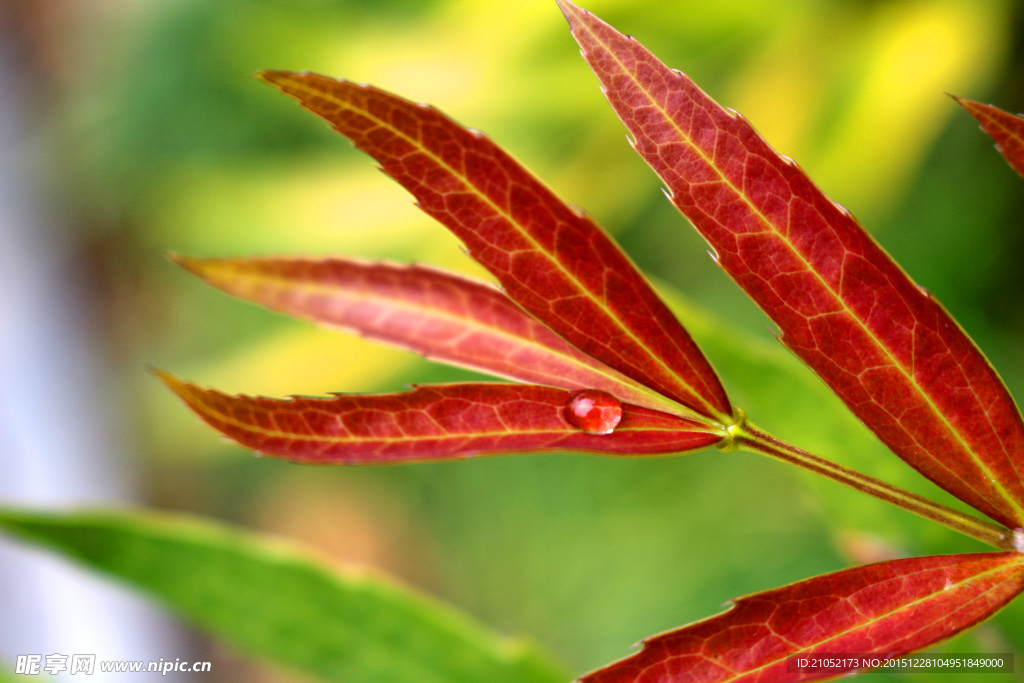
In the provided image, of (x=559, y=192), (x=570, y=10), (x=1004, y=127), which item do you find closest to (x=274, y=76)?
(x=570, y=10)

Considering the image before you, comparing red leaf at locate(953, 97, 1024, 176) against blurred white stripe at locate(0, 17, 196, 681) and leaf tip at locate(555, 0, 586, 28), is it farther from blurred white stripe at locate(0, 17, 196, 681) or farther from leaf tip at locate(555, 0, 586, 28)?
blurred white stripe at locate(0, 17, 196, 681)

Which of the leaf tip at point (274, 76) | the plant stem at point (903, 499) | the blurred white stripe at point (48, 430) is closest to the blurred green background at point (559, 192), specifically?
the blurred white stripe at point (48, 430)

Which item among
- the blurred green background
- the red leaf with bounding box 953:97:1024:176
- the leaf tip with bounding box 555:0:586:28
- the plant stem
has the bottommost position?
the plant stem

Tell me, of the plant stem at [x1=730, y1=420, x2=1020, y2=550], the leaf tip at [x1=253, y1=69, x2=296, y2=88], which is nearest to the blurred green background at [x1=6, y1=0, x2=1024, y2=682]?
the plant stem at [x1=730, y1=420, x2=1020, y2=550]

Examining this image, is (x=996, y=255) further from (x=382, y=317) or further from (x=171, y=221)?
(x=171, y=221)

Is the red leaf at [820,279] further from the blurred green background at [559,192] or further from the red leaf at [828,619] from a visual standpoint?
the blurred green background at [559,192]

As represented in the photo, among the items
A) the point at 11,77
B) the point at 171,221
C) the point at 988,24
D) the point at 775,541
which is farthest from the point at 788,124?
the point at 11,77
